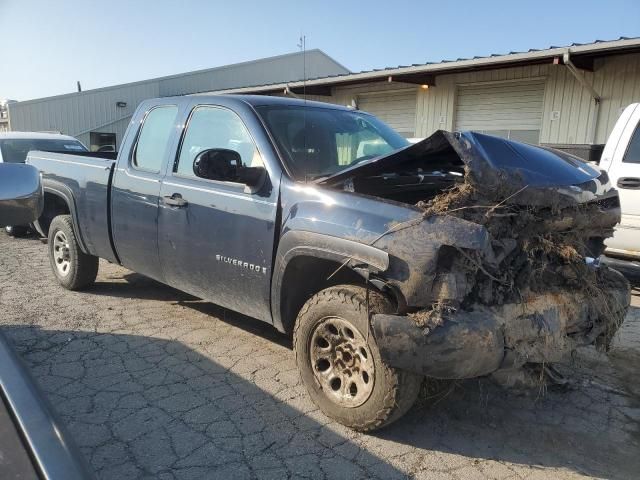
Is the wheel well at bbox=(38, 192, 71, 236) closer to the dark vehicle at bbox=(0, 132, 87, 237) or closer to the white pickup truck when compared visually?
the dark vehicle at bbox=(0, 132, 87, 237)

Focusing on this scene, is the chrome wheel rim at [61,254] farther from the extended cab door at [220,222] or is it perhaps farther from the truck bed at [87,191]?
Answer: the extended cab door at [220,222]

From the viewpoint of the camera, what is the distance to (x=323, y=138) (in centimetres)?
391

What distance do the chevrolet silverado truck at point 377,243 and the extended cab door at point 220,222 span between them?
1cm

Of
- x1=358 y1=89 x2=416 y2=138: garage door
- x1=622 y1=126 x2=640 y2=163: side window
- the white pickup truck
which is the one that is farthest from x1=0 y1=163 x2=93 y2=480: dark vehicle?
x1=358 y1=89 x2=416 y2=138: garage door

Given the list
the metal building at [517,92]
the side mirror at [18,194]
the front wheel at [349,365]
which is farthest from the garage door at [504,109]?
the side mirror at [18,194]

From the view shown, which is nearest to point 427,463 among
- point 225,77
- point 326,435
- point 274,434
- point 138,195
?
point 326,435

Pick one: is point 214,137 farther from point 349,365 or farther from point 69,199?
point 69,199

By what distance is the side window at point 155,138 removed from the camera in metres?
4.41

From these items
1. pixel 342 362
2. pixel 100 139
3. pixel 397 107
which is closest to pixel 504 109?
pixel 397 107

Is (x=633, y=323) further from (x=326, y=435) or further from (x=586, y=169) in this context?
(x=326, y=435)

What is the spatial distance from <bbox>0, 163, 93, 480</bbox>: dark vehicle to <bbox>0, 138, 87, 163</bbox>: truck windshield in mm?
8884

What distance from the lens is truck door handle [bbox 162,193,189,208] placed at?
397cm

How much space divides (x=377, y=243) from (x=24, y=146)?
9377 millimetres

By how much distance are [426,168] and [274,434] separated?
189cm
